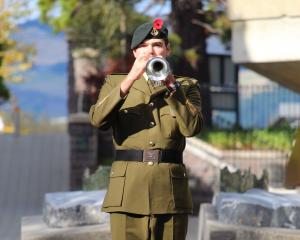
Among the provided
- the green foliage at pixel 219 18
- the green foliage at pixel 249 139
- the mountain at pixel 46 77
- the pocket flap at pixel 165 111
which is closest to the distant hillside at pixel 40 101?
the mountain at pixel 46 77

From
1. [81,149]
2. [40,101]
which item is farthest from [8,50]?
[40,101]

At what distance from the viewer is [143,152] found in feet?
14.4

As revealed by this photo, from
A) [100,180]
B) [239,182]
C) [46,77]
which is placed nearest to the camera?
[239,182]

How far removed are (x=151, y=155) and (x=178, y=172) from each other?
0.17 meters

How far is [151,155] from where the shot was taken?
4395 mm

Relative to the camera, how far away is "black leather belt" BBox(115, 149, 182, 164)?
439 centimetres

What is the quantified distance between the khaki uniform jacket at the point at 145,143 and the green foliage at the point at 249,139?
1090 centimetres

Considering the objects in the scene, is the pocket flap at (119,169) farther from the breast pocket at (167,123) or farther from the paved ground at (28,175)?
the paved ground at (28,175)

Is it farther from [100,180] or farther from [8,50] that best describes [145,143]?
[8,50]

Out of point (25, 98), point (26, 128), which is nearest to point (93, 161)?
point (26, 128)

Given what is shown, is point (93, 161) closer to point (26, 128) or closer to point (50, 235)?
point (50, 235)

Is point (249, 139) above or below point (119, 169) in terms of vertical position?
below

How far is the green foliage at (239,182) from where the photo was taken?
323 inches

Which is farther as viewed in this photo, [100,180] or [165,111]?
[100,180]
